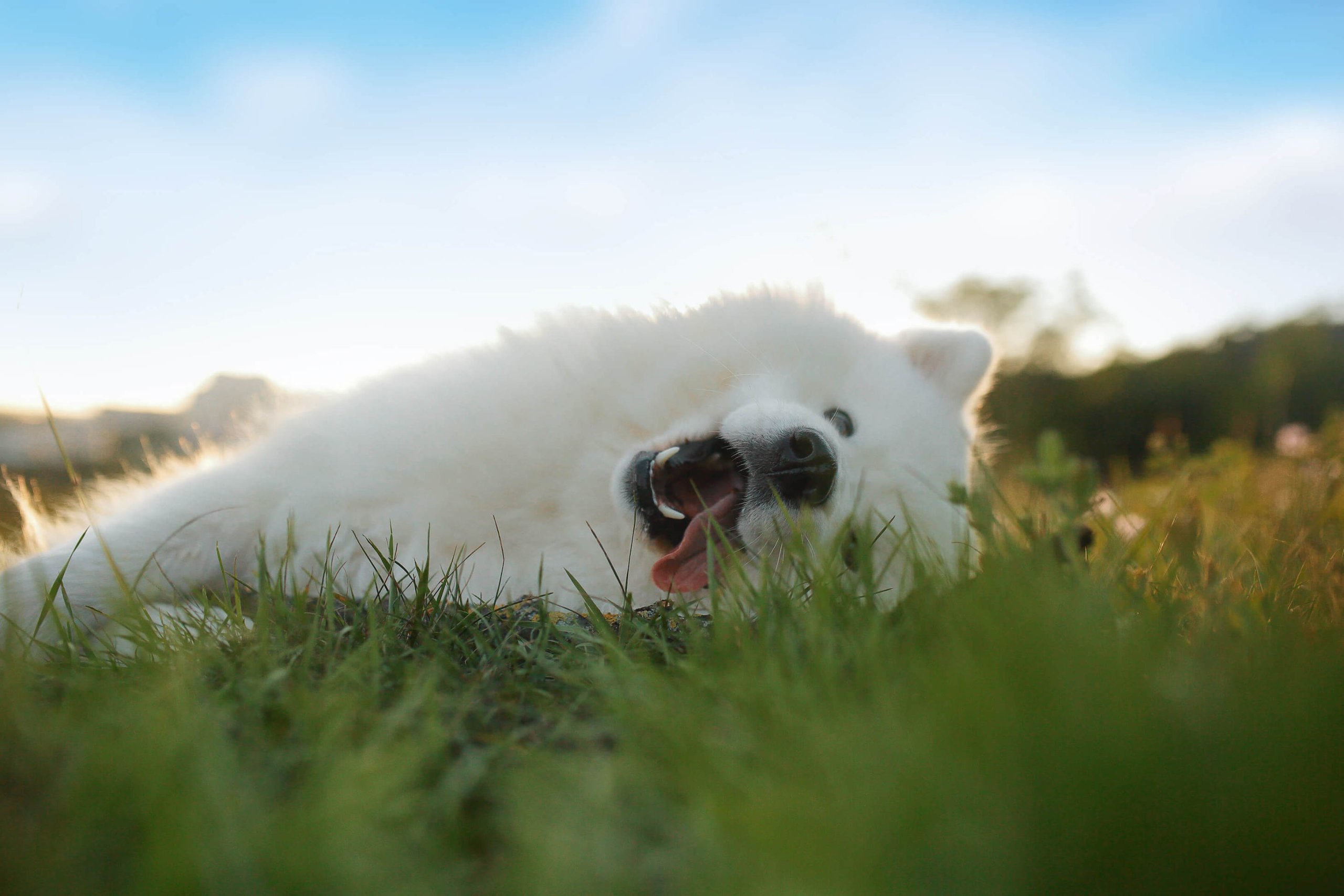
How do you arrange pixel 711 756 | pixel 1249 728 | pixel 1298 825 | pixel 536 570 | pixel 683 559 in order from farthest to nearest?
pixel 536 570 → pixel 683 559 → pixel 711 756 → pixel 1249 728 → pixel 1298 825

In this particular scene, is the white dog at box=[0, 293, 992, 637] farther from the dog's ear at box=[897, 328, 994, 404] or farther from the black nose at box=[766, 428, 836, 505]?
the dog's ear at box=[897, 328, 994, 404]

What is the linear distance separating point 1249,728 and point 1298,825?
0.41 feet

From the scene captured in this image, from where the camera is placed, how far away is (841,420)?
256cm

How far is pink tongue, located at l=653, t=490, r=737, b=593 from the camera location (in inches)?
82.7

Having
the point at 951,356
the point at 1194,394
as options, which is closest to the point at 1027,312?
the point at 1194,394

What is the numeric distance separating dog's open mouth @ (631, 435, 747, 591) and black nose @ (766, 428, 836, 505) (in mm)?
118

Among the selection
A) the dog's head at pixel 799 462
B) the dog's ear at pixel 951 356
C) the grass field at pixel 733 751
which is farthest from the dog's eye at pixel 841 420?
the grass field at pixel 733 751

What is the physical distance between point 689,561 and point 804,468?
41cm

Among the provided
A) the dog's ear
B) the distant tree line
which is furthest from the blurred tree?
the dog's ear

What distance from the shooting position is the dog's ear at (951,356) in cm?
293

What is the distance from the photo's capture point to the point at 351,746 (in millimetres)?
1165

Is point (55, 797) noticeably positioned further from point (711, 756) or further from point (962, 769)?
point (962, 769)

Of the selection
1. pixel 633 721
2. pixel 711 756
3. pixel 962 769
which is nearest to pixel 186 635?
pixel 633 721

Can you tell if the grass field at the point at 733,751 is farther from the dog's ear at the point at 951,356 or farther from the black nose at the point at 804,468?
the dog's ear at the point at 951,356
